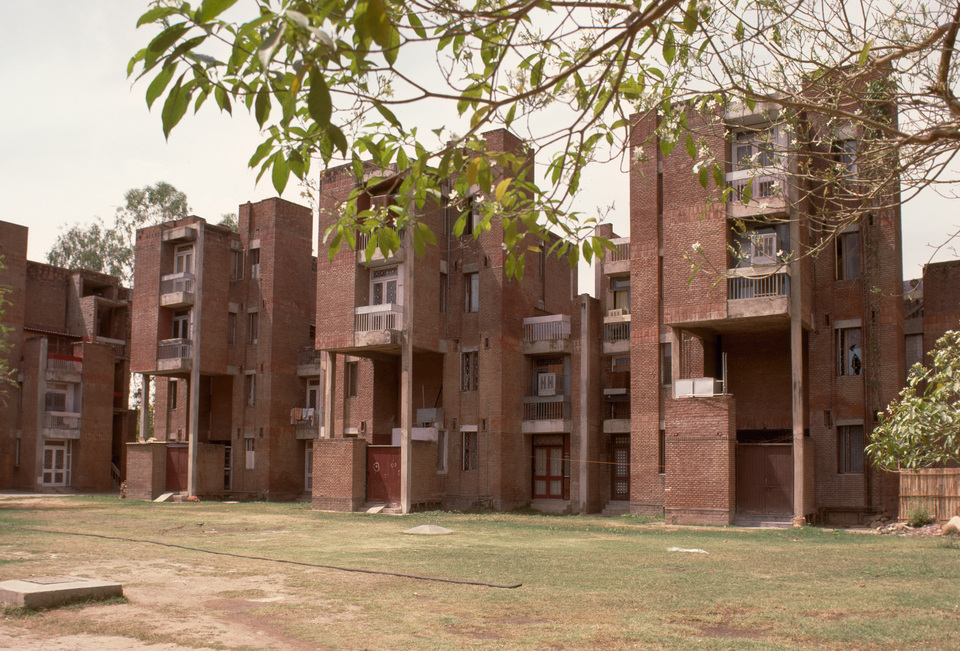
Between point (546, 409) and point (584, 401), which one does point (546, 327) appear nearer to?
point (546, 409)

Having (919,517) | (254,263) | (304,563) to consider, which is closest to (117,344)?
(254,263)

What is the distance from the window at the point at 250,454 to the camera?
38.6 m

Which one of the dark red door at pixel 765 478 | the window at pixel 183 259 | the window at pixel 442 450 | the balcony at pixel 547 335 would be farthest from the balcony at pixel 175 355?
the dark red door at pixel 765 478

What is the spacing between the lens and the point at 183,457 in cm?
3769

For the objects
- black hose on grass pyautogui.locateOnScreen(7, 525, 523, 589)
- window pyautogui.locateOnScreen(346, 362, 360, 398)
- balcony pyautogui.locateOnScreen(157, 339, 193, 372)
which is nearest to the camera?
black hose on grass pyautogui.locateOnScreen(7, 525, 523, 589)

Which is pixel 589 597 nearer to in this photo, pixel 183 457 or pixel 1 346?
pixel 1 346

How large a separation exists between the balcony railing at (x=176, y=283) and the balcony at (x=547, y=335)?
49.8 feet

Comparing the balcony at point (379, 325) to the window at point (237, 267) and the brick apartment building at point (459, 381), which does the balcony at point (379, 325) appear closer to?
the brick apartment building at point (459, 381)

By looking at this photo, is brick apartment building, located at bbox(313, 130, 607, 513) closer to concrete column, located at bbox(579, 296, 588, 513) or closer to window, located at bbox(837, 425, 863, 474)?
concrete column, located at bbox(579, 296, 588, 513)

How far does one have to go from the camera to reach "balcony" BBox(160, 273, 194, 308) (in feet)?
124

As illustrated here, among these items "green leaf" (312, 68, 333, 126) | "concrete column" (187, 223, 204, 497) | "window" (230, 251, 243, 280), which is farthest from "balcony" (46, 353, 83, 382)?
"green leaf" (312, 68, 333, 126)

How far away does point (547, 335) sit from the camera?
32.5m

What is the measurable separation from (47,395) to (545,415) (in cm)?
2516

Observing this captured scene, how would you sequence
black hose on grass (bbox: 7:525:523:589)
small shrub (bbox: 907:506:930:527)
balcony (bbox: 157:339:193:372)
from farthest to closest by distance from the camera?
balcony (bbox: 157:339:193:372) < small shrub (bbox: 907:506:930:527) < black hose on grass (bbox: 7:525:523:589)
